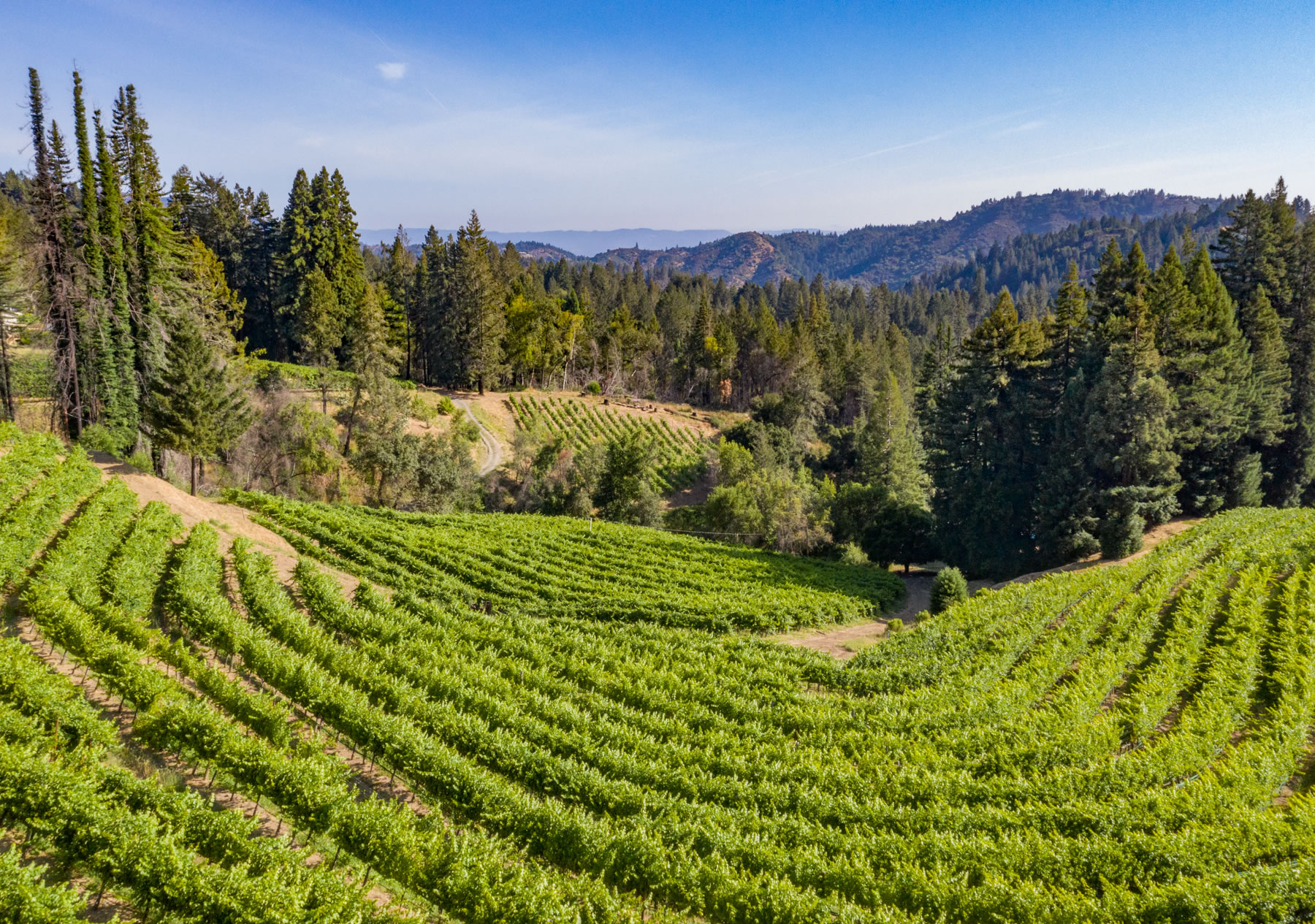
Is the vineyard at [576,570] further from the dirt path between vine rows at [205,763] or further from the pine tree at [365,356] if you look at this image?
the pine tree at [365,356]

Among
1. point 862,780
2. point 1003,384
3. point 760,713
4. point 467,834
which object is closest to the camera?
point 467,834

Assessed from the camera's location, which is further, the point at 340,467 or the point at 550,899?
the point at 340,467

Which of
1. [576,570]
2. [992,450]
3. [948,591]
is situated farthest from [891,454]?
[576,570]

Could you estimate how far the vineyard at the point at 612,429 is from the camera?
191ft

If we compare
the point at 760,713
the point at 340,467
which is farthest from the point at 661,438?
the point at 760,713

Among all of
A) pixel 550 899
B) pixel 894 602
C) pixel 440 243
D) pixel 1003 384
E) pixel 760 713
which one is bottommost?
pixel 894 602

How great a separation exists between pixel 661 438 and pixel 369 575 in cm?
4169

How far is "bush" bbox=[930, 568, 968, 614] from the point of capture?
28.6 metres

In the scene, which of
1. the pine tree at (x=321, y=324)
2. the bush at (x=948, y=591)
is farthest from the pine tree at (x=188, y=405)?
the bush at (x=948, y=591)

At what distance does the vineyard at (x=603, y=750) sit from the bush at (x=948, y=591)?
441 cm

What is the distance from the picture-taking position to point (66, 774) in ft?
30.7

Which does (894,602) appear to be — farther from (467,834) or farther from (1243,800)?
(467,834)

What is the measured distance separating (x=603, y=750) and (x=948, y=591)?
20956mm

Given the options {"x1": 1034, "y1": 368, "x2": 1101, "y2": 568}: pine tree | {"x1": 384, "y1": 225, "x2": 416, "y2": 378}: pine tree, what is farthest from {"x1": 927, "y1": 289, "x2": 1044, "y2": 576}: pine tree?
{"x1": 384, "y1": 225, "x2": 416, "y2": 378}: pine tree
